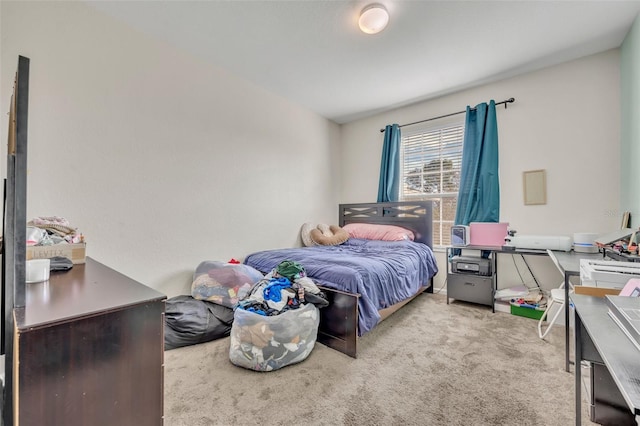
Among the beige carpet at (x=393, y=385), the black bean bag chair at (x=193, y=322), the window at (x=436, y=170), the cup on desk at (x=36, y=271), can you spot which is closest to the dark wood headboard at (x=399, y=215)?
the window at (x=436, y=170)

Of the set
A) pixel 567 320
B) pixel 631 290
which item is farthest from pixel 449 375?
pixel 631 290

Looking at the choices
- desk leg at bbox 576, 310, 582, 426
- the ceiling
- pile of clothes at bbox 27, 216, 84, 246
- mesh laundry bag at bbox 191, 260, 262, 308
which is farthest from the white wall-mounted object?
pile of clothes at bbox 27, 216, 84, 246

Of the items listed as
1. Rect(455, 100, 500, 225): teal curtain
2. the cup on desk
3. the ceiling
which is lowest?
the cup on desk

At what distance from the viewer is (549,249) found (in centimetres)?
256

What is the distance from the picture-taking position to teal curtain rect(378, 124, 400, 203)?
3.98 meters

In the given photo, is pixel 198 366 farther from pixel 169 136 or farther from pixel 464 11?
pixel 464 11

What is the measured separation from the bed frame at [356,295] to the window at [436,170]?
9.6 inches

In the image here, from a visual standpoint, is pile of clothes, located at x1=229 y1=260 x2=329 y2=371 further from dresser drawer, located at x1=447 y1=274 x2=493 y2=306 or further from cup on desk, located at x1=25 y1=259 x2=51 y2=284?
dresser drawer, located at x1=447 y1=274 x2=493 y2=306

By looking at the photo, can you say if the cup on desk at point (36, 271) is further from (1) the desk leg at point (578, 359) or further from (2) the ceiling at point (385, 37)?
(1) the desk leg at point (578, 359)

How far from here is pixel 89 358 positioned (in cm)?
74

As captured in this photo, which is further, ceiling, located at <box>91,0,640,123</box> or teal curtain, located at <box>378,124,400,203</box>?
teal curtain, located at <box>378,124,400,203</box>

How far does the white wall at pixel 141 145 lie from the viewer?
1913 millimetres

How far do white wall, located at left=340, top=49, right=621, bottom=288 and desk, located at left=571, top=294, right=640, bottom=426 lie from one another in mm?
1958

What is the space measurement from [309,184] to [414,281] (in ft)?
6.93
